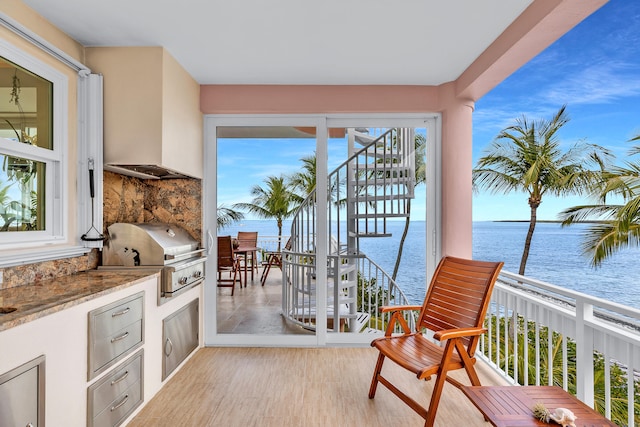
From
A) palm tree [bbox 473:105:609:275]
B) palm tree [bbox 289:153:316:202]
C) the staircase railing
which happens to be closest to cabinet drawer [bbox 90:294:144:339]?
the staircase railing

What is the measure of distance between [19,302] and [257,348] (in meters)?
2.14

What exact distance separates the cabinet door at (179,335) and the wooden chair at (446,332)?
5.05 ft

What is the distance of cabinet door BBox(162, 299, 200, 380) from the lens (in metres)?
2.58

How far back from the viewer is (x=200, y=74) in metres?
3.06

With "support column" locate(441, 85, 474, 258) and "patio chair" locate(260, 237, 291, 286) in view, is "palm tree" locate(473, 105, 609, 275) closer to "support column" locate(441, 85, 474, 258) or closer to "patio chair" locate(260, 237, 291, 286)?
"support column" locate(441, 85, 474, 258)

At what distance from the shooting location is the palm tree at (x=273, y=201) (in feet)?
10.7

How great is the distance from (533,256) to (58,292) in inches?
538

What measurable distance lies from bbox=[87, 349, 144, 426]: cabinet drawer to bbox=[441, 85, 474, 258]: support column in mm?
2677

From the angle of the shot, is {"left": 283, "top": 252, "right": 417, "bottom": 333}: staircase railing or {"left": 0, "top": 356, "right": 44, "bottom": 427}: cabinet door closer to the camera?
{"left": 0, "top": 356, "right": 44, "bottom": 427}: cabinet door

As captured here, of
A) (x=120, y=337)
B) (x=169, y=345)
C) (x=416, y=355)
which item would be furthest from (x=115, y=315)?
(x=416, y=355)

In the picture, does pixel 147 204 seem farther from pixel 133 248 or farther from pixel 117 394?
pixel 117 394

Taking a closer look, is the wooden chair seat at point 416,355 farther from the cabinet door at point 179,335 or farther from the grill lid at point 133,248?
the grill lid at point 133,248

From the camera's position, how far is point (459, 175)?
319 centimetres

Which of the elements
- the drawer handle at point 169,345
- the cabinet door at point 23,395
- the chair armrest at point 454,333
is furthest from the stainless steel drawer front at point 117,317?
the chair armrest at point 454,333
